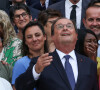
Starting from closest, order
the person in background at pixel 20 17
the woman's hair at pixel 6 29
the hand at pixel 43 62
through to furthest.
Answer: the hand at pixel 43 62 < the woman's hair at pixel 6 29 < the person in background at pixel 20 17

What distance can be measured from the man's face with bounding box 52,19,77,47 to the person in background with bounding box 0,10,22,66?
4.56 feet

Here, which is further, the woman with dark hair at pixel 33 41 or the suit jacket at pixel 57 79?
the woman with dark hair at pixel 33 41

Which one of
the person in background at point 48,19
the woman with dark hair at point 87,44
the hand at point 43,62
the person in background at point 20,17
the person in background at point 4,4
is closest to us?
the hand at point 43,62

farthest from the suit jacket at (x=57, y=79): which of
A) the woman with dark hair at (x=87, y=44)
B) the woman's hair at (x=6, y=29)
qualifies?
the woman's hair at (x=6, y=29)

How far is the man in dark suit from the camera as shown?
10.4 ft

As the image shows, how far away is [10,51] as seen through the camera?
16.0 ft

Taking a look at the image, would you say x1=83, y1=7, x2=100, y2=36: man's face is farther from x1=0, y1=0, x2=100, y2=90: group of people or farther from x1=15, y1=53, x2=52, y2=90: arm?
x1=15, y1=53, x2=52, y2=90: arm

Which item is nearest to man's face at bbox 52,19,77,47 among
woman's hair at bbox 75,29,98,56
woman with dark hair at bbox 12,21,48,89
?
woman's hair at bbox 75,29,98,56

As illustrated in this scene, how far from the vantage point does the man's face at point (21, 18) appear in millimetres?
5797

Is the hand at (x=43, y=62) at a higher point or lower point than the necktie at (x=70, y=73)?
higher

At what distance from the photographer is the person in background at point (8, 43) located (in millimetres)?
4793

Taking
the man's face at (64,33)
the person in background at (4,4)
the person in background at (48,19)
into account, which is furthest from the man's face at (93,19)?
the person in background at (4,4)

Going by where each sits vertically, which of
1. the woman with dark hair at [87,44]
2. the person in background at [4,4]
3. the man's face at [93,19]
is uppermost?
the person in background at [4,4]

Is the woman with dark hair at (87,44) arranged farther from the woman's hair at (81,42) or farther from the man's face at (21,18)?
the man's face at (21,18)
